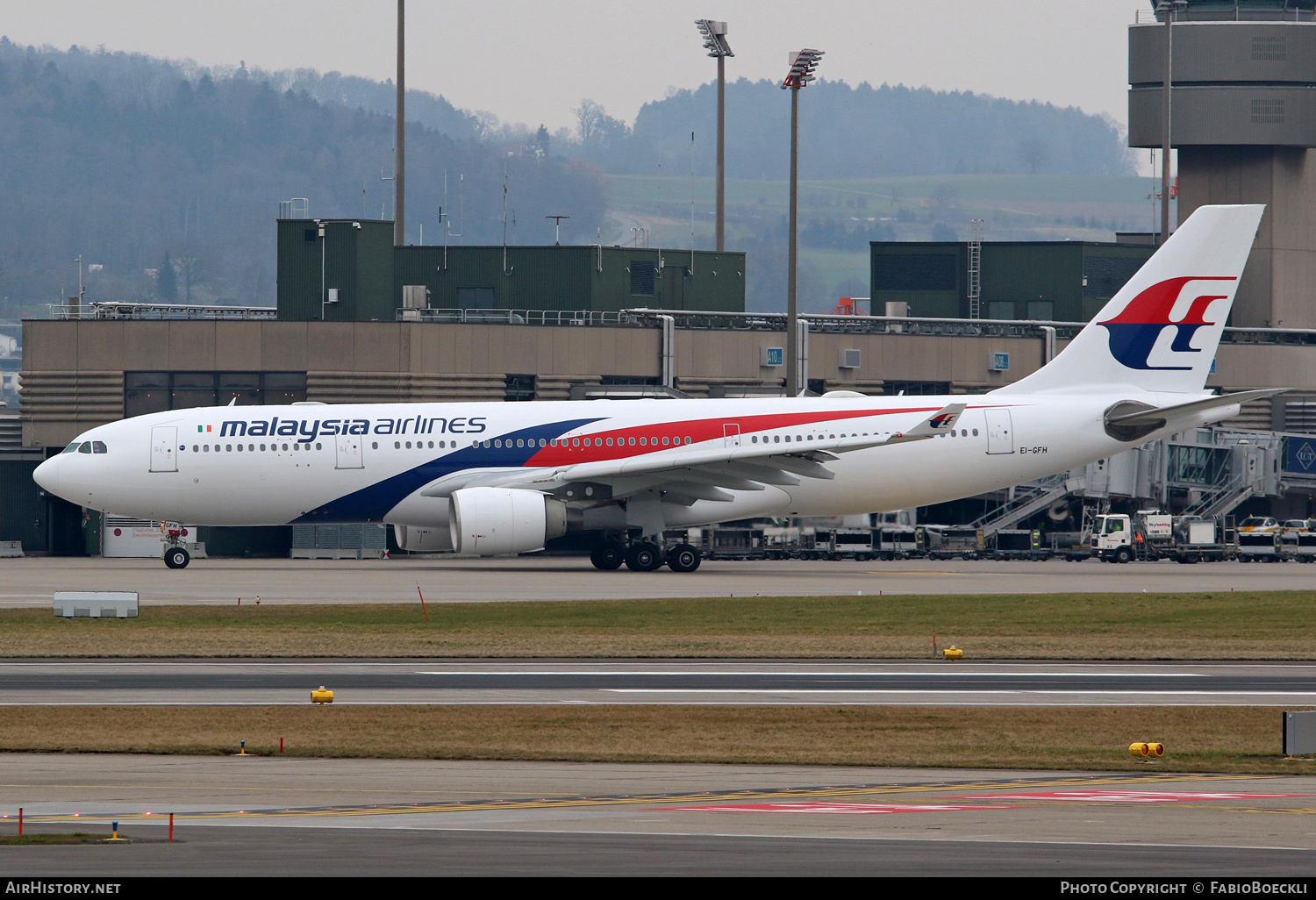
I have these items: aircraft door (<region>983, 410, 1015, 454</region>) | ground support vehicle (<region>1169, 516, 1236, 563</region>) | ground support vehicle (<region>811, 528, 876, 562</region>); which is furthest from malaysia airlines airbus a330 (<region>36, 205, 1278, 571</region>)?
ground support vehicle (<region>1169, 516, 1236, 563</region>)

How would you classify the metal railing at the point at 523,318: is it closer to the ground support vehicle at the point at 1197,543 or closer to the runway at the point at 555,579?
the runway at the point at 555,579

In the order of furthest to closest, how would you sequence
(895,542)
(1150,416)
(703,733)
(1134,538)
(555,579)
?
(895,542) < (1134,538) < (1150,416) < (555,579) < (703,733)

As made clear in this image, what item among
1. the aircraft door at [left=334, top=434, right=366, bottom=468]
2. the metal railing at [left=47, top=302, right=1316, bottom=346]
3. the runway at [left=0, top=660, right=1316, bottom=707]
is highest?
the metal railing at [left=47, top=302, right=1316, bottom=346]

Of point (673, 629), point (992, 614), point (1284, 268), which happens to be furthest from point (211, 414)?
point (1284, 268)

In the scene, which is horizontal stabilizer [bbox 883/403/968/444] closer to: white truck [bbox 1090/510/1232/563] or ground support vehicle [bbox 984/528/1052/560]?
white truck [bbox 1090/510/1232/563]

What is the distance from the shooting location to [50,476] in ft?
143

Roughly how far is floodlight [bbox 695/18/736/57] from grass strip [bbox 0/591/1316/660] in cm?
4212

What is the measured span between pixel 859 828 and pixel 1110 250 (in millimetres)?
72065

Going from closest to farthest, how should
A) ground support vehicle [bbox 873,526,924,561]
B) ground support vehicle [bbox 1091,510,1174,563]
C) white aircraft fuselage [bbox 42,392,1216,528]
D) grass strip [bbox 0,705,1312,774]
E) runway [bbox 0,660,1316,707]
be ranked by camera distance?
grass strip [bbox 0,705,1312,774]
runway [bbox 0,660,1316,707]
white aircraft fuselage [bbox 42,392,1216,528]
ground support vehicle [bbox 1091,510,1174,563]
ground support vehicle [bbox 873,526,924,561]

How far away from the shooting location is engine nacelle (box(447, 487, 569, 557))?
41281 millimetres

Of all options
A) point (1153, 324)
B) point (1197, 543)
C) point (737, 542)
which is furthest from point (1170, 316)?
point (737, 542)

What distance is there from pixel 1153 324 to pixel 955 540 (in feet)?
42.4

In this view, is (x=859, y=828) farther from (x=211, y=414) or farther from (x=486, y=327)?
(x=486, y=327)

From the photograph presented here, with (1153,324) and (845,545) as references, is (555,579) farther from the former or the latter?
(1153,324)
